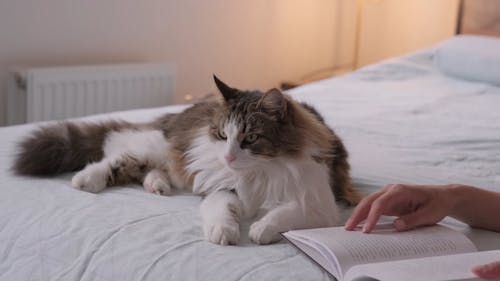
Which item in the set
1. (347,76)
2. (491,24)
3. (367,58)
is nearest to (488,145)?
(347,76)

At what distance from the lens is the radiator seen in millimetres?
2391

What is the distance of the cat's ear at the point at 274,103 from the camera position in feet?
3.76

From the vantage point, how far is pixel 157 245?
3.30 ft

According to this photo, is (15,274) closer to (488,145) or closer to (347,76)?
(488,145)

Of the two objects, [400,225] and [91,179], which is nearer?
[400,225]

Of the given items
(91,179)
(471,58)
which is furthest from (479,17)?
(91,179)

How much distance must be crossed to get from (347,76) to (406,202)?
1698 millimetres

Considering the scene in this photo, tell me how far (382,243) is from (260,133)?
0.31 metres

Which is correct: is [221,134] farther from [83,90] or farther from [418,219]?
[83,90]

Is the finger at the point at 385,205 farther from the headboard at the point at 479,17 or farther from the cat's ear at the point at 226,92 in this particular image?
the headboard at the point at 479,17

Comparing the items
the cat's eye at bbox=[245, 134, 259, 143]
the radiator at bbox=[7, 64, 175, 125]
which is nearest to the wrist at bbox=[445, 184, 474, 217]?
the cat's eye at bbox=[245, 134, 259, 143]

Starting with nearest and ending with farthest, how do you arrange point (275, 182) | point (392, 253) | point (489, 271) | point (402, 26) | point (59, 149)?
point (489, 271)
point (392, 253)
point (275, 182)
point (59, 149)
point (402, 26)

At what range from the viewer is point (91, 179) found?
1250mm

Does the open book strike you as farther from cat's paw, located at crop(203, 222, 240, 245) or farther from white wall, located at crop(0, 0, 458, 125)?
white wall, located at crop(0, 0, 458, 125)
